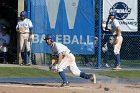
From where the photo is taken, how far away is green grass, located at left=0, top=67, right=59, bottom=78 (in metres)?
15.4

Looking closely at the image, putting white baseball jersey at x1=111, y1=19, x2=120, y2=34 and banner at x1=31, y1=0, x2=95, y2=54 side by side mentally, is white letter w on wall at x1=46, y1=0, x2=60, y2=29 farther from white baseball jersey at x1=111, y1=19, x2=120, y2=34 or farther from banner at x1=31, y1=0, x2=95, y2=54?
white baseball jersey at x1=111, y1=19, x2=120, y2=34

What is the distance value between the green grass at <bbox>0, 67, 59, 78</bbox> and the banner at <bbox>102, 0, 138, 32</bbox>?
360cm

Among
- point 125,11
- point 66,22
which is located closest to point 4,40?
point 66,22

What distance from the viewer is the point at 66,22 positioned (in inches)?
720

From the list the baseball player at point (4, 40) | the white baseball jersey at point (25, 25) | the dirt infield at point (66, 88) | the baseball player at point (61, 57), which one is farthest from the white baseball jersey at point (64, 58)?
the baseball player at point (4, 40)

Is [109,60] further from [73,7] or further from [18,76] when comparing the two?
[18,76]

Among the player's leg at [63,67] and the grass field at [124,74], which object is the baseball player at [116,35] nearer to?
the grass field at [124,74]

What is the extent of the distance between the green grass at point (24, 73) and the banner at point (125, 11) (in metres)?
3.60

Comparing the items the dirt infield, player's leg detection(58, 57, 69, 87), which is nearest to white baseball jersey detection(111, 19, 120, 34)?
the dirt infield

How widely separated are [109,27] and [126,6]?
1331 mm

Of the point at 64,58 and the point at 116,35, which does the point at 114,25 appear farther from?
the point at 64,58

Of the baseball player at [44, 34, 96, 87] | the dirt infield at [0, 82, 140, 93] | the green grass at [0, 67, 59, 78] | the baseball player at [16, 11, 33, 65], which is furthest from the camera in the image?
the baseball player at [16, 11, 33, 65]

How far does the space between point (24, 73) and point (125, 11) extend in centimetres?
512

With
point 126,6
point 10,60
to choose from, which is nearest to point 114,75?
point 126,6
